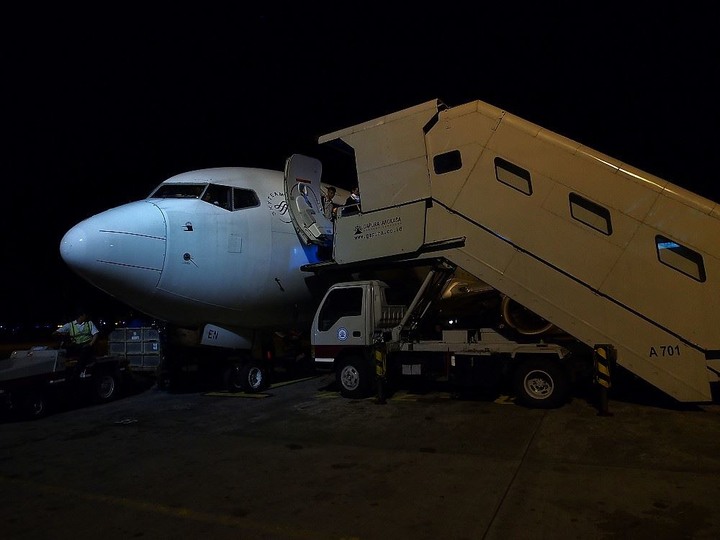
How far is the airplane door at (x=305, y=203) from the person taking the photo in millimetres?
11852

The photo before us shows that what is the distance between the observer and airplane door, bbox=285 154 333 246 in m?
11.9

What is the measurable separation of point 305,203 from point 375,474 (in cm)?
754

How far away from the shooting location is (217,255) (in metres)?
10.6

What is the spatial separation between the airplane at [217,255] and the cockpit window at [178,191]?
0.02m

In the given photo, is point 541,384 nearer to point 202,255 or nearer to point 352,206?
point 352,206

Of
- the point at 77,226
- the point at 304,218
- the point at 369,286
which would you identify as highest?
the point at 304,218

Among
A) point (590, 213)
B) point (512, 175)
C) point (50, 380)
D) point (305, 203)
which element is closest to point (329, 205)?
point (305, 203)

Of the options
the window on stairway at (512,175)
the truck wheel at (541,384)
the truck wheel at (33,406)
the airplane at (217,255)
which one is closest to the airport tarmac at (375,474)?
the truck wheel at (541,384)

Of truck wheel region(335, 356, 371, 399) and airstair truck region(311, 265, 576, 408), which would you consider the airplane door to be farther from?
truck wheel region(335, 356, 371, 399)

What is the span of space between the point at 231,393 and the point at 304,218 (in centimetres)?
449

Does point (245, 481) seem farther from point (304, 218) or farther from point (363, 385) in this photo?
point (304, 218)

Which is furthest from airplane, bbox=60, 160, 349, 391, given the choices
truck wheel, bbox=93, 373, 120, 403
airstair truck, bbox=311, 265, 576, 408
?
truck wheel, bbox=93, 373, 120, 403

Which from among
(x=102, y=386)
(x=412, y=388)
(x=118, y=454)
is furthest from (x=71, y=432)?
(x=412, y=388)

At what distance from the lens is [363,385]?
34.9 feet
